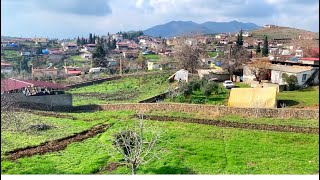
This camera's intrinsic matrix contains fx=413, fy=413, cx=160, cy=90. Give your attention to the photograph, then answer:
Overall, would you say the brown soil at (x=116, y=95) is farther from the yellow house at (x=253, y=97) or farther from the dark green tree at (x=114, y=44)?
the dark green tree at (x=114, y=44)

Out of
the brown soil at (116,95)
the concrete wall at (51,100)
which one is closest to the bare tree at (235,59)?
the brown soil at (116,95)

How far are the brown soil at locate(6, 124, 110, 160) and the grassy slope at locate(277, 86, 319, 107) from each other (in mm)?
2741

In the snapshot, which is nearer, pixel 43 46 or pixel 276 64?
pixel 276 64

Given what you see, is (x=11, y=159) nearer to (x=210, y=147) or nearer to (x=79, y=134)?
(x=79, y=134)

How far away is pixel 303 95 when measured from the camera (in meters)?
5.66

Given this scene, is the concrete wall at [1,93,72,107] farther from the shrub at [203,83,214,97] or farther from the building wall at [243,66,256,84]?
the building wall at [243,66,256,84]

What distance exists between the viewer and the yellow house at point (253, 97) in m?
6.41

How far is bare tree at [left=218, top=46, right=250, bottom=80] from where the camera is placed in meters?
6.27

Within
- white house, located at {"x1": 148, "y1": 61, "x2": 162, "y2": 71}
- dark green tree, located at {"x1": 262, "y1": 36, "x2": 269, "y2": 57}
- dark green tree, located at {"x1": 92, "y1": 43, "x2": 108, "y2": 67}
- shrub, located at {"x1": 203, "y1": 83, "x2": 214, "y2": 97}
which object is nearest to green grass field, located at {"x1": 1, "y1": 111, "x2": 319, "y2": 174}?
dark green tree, located at {"x1": 262, "y1": 36, "x2": 269, "y2": 57}

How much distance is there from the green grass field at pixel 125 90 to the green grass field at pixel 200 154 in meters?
0.92

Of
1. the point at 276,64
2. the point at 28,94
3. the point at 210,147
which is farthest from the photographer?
the point at 28,94

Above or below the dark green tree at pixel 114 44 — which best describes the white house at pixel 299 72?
below
